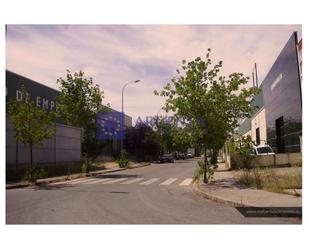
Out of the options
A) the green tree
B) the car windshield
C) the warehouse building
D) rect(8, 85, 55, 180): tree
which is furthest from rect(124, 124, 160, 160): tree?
the green tree

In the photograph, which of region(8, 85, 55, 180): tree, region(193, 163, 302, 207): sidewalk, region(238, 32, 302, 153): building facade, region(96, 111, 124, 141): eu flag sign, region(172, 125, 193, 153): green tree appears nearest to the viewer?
region(193, 163, 302, 207): sidewalk

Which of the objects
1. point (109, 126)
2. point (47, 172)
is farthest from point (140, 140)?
point (47, 172)

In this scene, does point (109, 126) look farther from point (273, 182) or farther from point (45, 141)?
point (273, 182)

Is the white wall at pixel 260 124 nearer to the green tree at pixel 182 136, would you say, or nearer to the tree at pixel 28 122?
the green tree at pixel 182 136

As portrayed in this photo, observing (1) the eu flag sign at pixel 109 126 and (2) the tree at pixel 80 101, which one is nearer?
(2) the tree at pixel 80 101

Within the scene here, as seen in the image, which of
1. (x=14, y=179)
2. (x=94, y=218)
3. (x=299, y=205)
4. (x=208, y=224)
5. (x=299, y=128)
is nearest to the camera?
(x=208, y=224)

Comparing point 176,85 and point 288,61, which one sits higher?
point 288,61

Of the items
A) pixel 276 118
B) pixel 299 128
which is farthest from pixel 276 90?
pixel 299 128

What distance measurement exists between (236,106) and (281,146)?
27909mm

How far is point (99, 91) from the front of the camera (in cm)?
2978

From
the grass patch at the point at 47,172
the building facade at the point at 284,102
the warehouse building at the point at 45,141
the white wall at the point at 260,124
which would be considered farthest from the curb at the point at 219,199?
the white wall at the point at 260,124

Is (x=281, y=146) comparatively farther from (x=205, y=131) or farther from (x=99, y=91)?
(x=205, y=131)

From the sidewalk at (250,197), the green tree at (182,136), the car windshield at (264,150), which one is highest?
the green tree at (182,136)

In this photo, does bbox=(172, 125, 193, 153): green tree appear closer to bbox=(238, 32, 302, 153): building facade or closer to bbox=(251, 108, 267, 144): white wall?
bbox=(238, 32, 302, 153): building facade
